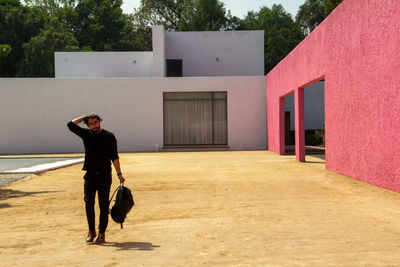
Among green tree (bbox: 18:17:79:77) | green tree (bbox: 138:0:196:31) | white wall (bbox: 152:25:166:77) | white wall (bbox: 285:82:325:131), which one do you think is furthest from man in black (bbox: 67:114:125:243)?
green tree (bbox: 138:0:196:31)

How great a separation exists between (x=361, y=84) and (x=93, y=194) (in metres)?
6.75

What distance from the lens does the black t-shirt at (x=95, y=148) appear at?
522 cm

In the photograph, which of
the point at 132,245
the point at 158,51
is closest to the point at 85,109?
the point at 158,51

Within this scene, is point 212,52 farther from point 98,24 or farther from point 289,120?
point 98,24

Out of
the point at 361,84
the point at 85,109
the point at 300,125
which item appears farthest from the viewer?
the point at 85,109

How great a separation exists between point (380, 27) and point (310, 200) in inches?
144

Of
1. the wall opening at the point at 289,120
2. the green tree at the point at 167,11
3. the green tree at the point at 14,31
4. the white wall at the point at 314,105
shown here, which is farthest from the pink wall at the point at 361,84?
the green tree at the point at 167,11

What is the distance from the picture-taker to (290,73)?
16953mm

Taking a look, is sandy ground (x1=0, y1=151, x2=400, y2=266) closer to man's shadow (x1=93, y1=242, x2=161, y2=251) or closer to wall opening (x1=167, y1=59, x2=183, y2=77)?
man's shadow (x1=93, y1=242, x2=161, y2=251)

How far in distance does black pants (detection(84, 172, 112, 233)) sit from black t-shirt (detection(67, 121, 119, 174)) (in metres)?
0.08

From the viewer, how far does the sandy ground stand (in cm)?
445

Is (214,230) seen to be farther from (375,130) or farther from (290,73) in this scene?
(290,73)

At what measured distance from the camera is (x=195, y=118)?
2347 centimetres

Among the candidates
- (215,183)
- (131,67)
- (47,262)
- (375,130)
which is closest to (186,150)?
(131,67)
